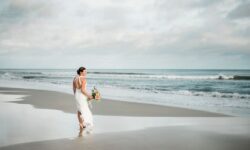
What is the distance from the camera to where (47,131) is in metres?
7.29

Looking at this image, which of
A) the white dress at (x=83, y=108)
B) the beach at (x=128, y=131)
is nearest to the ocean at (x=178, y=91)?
the beach at (x=128, y=131)

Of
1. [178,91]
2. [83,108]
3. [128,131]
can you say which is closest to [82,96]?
[83,108]

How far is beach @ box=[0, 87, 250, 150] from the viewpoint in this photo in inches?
239

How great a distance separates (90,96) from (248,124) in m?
4.72

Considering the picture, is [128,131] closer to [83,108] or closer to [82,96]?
[83,108]

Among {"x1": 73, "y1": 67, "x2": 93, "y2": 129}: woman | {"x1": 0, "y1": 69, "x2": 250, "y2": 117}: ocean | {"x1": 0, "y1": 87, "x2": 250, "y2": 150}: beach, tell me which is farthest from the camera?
{"x1": 0, "y1": 69, "x2": 250, "y2": 117}: ocean

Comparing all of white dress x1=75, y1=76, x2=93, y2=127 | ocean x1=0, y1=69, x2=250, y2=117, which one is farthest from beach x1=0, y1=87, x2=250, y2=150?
ocean x1=0, y1=69, x2=250, y2=117

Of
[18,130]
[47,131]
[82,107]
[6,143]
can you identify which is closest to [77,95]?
[82,107]

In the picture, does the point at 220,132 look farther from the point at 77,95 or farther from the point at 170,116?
the point at 77,95

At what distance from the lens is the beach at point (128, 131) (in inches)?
239

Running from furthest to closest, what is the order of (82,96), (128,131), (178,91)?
(178,91) → (82,96) → (128,131)

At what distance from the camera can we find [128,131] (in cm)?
744

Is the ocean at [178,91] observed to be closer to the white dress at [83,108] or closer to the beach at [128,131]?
the beach at [128,131]

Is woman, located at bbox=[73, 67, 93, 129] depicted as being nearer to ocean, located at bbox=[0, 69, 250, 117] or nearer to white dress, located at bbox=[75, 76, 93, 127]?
white dress, located at bbox=[75, 76, 93, 127]
